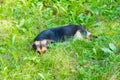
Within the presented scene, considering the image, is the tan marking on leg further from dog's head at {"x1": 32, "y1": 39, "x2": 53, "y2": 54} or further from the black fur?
dog's head at {"x1": 32, "y1": 39, "x2": 53, "y2": 54}

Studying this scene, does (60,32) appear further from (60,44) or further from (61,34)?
(60,44)

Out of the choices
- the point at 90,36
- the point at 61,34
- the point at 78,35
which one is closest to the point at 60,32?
the point at 61,34

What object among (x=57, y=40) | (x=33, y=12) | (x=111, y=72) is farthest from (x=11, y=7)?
(x=111, y=72)

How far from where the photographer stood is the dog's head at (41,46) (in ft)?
16.5

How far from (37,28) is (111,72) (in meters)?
1.75

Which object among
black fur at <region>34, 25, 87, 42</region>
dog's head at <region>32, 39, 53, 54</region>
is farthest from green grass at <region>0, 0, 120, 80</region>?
black fur at <region>34, 25, 87, 42</region>

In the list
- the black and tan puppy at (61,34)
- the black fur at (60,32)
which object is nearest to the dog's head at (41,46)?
the black and tan puppy at (61,34)

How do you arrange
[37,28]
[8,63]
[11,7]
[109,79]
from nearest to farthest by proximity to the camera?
1. [109,79]
2. [8,63]
3. [37,28]
4. [11,7]

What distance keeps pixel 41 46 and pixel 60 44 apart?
0.32 m

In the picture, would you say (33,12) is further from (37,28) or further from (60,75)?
(60,75)

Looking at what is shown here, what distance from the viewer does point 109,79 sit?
446cm

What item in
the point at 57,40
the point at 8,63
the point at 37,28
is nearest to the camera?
the point at 8,63

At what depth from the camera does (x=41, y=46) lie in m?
5.07

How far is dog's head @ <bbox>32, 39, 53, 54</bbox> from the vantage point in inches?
198
